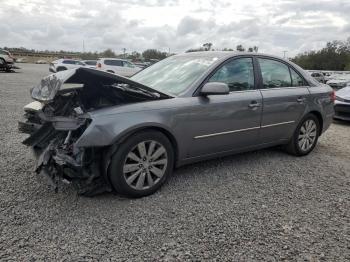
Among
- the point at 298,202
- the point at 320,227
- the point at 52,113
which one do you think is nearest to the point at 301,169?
the point at 298,202

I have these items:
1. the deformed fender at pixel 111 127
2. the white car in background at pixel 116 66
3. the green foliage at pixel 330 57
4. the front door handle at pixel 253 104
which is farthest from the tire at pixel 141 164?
the green foliage at pixel 330 57

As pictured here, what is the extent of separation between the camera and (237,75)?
15.1 ft

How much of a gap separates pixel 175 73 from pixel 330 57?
164 ft

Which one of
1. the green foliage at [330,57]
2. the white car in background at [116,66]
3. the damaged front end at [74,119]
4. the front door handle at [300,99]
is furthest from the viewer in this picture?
the green foliage at [330,57]

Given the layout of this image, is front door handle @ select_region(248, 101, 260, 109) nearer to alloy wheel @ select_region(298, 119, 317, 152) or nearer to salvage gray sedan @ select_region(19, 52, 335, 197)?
salvage gray sedan @ select_region(19, 52, 335, 197)

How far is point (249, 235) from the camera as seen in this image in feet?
10.1

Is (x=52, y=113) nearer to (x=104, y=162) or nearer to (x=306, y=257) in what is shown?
(x=104, y=162)

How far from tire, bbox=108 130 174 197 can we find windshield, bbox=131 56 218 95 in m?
0.73

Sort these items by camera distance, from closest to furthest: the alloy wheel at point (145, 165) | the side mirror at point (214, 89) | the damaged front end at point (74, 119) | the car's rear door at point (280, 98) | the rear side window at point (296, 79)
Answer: the damaged front end at point (74, 119)
the alloy wheel at point (145, 165)
the side mirror at point (214, 89)
the car's rear door at point (280, 98)
the rear side window at point (296, 79)

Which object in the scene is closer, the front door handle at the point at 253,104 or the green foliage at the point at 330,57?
the front door handle at the point at 253,104

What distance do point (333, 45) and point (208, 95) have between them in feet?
171

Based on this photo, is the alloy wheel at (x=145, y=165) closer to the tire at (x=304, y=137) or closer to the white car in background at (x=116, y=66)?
the tire at (x=304, y=137)

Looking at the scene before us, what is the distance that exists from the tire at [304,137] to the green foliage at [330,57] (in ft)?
150

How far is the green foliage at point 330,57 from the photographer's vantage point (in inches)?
1876
